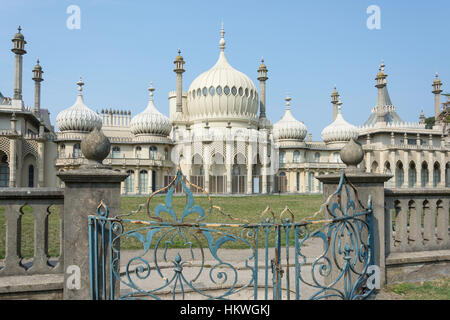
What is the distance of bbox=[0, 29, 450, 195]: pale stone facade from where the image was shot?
3275 cm

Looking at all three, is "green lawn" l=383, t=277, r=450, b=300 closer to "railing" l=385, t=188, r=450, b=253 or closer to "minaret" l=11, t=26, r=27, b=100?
"railing" l=385, t=188, r=450, b=253

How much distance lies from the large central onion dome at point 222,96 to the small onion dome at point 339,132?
11.1 meters

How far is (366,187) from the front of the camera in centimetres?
472

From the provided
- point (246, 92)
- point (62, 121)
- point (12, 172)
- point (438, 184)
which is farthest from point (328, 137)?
point (12, 172)

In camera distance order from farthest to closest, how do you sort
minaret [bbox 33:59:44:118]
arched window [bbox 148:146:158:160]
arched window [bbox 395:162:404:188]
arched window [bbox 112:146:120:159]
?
arched window [bbox 395:162:404:188] < minaret [bbox 33:59:44:118] < arched window [bbox 148:146:158:160] < arched window [bbox 112:146:120:159]

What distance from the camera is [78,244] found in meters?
4.00

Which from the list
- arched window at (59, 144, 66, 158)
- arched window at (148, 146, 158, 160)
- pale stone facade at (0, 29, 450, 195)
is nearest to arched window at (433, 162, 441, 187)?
pale stone facade at (0, 29, 450, 195)

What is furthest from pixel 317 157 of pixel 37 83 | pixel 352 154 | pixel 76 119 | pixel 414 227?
pixel 352 154

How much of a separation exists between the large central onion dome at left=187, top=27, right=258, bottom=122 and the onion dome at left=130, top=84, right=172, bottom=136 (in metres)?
3.82

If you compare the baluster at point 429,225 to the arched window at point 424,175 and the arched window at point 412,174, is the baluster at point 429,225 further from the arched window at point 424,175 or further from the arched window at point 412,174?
the arched window at point 424,175

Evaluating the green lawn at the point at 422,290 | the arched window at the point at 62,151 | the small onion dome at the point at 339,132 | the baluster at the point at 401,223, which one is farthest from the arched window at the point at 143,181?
the green lawn at the point at 422,290

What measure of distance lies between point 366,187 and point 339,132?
4111cm
